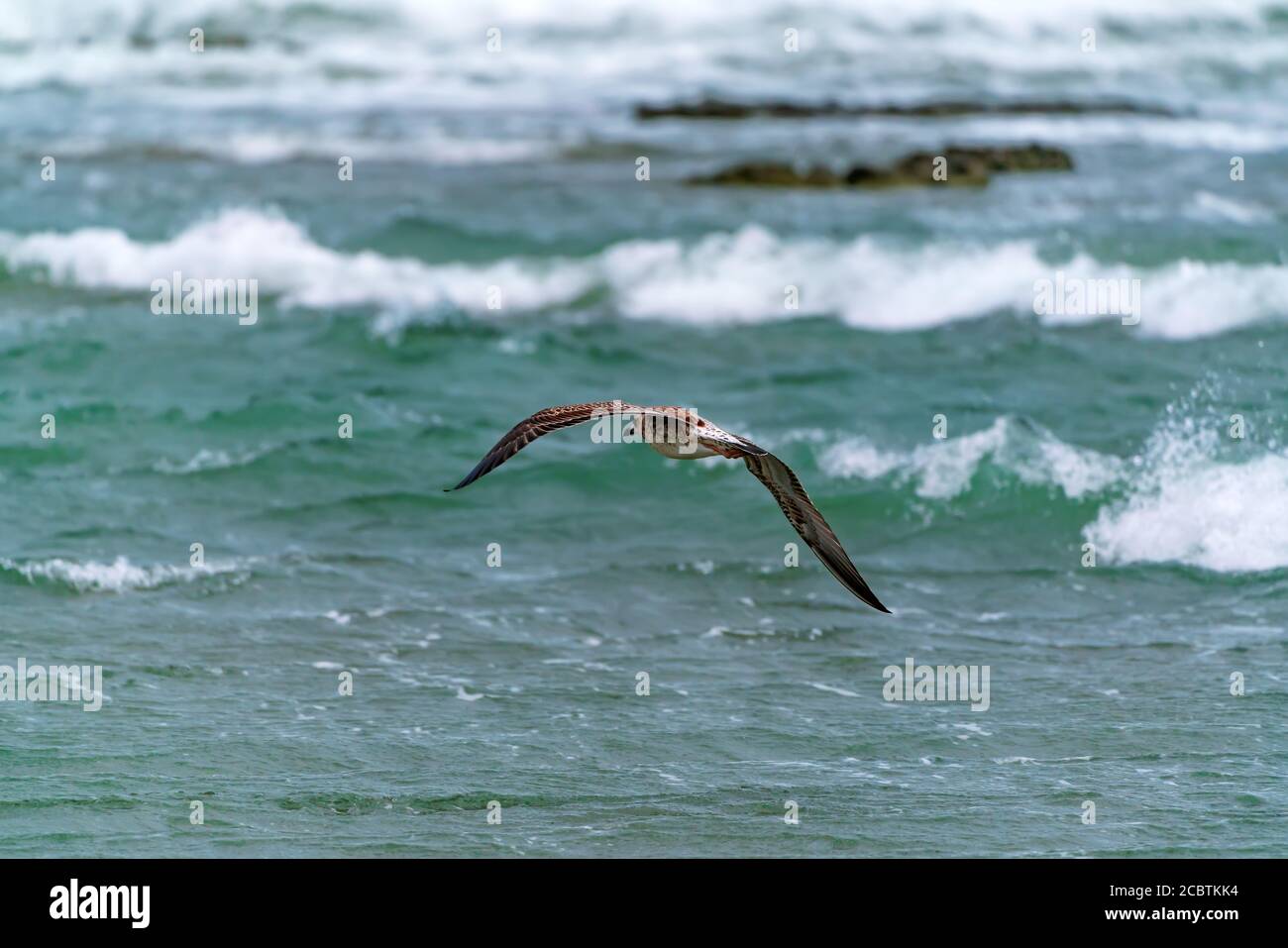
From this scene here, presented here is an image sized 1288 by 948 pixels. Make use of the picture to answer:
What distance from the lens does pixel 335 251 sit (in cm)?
2719

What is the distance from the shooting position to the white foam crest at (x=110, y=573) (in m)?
14.3

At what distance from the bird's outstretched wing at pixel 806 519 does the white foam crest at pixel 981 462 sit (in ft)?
23.0

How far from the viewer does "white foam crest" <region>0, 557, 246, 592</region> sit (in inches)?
562

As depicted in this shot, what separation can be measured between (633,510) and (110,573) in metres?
4.62

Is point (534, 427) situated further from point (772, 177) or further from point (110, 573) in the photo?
point (772, 177)

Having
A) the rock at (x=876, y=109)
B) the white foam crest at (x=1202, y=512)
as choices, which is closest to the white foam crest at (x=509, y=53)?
the rock at (x=876, y=109)

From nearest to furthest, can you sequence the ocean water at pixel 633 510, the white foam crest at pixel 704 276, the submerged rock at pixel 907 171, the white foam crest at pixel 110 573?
the ocean water at pixel 633 510, the white foam crest at pixel 110 573, the white foam crest at pixel 704 276, the submerged rock at pixel 907 171

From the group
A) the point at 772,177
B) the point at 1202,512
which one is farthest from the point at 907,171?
the point at 1202,512

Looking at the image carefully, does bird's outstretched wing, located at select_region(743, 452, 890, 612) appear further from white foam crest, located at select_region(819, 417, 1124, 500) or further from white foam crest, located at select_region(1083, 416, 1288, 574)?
white foam crest, located at select_region(819, 417, 1124, 500)

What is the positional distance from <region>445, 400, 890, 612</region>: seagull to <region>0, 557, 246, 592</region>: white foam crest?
17.4 ft

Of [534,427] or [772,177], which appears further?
[772,177]

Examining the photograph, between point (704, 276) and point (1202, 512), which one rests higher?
point (704, 276)

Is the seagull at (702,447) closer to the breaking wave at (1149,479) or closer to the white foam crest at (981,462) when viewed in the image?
the breaking wave at (1149,479)

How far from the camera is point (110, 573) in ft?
47.6
